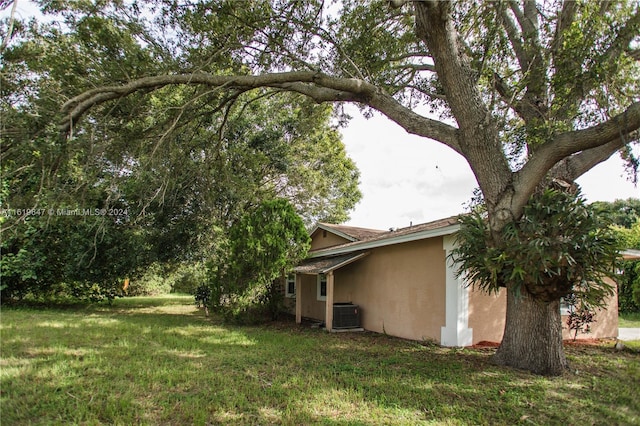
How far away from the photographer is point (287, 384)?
534 cm

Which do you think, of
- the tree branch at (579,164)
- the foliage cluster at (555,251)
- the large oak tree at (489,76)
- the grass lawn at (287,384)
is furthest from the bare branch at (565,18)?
the grass lawn at (287,384)

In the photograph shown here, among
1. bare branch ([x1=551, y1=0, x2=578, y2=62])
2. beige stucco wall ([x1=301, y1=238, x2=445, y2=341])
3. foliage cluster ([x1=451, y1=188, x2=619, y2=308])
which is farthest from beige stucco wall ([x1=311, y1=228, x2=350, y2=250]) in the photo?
bare branch ([x1=551, y1=0, x2=578, y2=62])

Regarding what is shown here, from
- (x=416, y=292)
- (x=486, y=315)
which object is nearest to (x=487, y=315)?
(x=486, y=315)

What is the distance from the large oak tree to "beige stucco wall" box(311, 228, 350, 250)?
7.63 metres

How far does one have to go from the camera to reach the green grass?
13.7 m

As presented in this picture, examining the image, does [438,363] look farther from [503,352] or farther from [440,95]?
[440,95]

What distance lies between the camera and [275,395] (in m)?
4.88

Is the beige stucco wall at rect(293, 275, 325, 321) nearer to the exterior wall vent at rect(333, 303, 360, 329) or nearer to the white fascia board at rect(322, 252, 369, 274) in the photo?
the exterior wall vent at rect(333, 303, 360, 329)

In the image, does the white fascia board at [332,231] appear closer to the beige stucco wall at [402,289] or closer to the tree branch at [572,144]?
the beige stucco wall at [402,289]

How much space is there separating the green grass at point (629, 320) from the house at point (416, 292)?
3527 millimetres

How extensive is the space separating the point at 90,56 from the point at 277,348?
6748 mm

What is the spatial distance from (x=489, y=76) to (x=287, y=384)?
6.70 meters

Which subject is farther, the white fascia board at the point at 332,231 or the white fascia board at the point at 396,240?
the white fascia board at the point at 332,231

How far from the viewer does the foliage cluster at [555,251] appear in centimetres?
554
